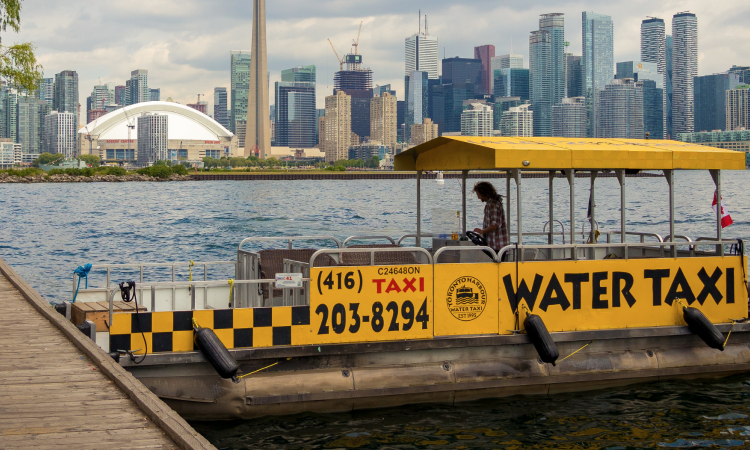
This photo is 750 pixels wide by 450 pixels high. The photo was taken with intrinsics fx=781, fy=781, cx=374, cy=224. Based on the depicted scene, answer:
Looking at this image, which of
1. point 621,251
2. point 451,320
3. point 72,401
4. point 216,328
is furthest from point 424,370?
point 72,401

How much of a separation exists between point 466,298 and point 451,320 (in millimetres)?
310

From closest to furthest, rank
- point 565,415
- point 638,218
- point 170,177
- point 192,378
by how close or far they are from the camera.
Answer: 1. point 192,378
2. point 565,415
3. point 638,218
4. point 170,177

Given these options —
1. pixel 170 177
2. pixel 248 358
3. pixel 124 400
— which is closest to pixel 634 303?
pixel 248 358

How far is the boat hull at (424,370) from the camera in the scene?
8.14m

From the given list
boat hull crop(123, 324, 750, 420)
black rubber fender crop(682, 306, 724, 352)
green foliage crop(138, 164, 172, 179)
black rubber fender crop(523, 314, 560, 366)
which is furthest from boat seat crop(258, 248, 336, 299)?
green foliage crop(138, 164, 172, 179)

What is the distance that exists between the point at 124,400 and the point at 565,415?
16.6ft

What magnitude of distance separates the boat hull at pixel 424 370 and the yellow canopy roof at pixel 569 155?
202 cm

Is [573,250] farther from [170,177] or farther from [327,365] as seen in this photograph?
[170,177]

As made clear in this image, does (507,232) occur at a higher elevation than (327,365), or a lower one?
higher

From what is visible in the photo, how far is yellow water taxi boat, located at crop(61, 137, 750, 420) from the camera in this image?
816cm

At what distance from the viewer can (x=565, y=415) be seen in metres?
9.09

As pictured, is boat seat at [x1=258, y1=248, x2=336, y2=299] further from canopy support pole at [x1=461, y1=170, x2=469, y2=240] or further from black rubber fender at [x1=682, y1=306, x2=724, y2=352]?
black rubber fender at [x1=682, y1=306, x2=724, y2=352]

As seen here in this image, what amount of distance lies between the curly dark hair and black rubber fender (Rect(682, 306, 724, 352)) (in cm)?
276

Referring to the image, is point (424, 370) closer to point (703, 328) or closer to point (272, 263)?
point (272, 263)
